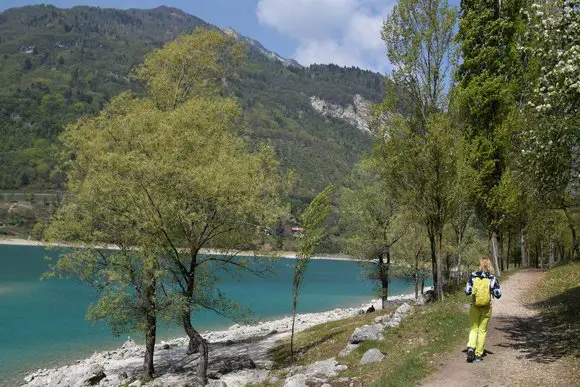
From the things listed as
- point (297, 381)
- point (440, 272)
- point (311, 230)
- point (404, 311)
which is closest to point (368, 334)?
point (404, 311)

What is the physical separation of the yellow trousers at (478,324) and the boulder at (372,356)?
4058 millimetres

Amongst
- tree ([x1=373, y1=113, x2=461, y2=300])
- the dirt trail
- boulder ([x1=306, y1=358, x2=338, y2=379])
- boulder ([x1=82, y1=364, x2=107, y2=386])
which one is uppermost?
tree ([x1=373, y1=113, x2=461, y2=300])

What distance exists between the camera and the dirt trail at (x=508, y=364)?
42.2 feet

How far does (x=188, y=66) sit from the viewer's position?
31281mm

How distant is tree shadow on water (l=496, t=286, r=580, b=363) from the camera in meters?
14.9

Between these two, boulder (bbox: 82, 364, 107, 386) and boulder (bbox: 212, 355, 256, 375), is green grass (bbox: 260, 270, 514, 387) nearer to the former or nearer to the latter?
boulder (bbox: 212, 355, 256, 375)

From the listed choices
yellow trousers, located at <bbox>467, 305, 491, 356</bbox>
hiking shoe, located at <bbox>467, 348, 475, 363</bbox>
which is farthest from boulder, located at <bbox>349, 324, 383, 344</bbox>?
yellow trousers, located at <bbox>467, 305, 491, 356</bbox>

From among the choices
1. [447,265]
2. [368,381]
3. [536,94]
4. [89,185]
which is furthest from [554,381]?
[447,265]

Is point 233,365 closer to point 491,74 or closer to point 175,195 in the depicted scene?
point 175,195

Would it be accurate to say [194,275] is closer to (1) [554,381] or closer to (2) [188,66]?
(2) [188,66]

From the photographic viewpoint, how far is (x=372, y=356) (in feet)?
58.0

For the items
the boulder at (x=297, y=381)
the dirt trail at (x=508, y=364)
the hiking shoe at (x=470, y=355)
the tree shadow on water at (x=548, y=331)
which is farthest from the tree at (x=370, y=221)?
the hiking shoe at (x=470, y=355)

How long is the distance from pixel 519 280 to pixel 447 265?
1543 centimetres

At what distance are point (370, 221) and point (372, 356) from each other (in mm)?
26382
